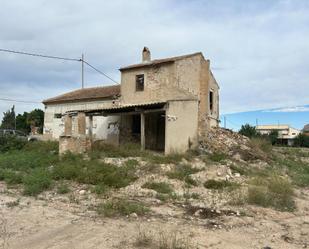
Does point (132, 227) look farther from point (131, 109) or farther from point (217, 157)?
point (131, 109)

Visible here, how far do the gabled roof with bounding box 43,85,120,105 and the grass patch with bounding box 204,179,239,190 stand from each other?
1184 centimetres

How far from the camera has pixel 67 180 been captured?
12.8 m

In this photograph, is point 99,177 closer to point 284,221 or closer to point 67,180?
point 67,180

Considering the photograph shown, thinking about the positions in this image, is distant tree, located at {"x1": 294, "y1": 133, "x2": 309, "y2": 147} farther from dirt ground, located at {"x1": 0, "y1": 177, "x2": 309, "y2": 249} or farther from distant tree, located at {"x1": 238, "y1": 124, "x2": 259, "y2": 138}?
dirt ground, located at {"x1": 0, "y1": 177, "x2": 309, "y2": 249}

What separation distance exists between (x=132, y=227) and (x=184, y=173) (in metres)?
6.54

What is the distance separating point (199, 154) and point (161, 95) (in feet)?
15.1

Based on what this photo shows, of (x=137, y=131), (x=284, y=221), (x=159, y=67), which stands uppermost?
(x=159, y=67)

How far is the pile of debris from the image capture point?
719 inches

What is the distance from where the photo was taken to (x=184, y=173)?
13.9m

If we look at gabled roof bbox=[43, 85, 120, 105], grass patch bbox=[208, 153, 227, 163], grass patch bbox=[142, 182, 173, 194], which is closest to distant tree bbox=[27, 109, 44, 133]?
gabled roof bbox=[43, 85, 120, 105]

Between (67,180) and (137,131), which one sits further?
(137,131)

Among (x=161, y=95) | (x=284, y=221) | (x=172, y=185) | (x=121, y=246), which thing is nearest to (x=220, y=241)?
(x=121, y=246)

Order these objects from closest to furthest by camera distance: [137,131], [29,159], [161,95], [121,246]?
[121,246]
[29,159]
[161,95]
[137,131]

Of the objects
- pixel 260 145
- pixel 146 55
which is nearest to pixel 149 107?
pixel 146 55
